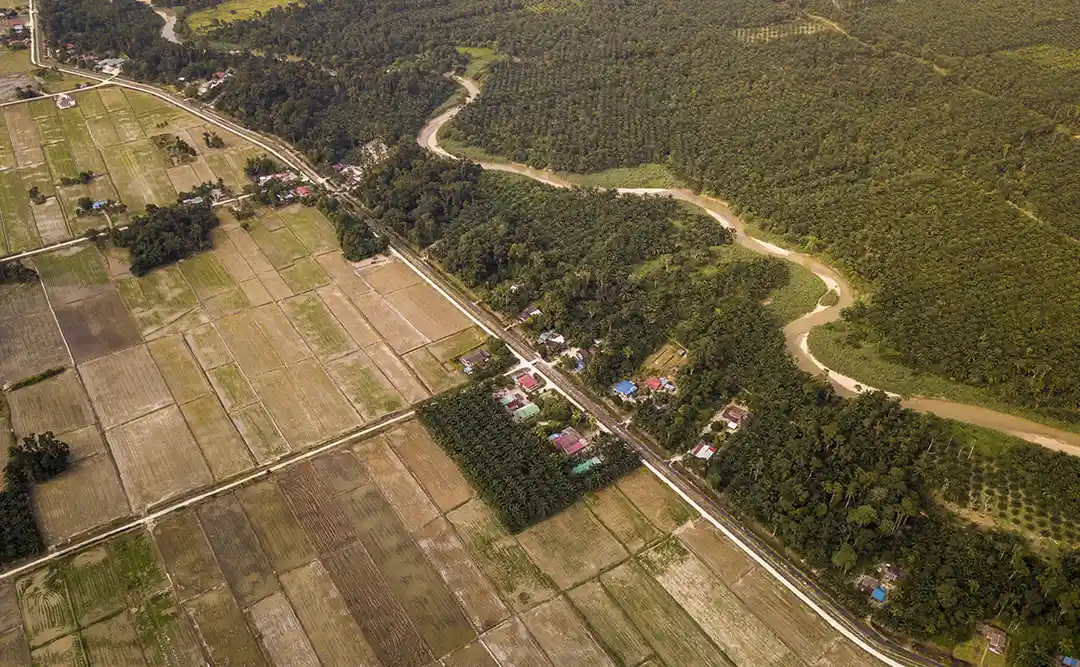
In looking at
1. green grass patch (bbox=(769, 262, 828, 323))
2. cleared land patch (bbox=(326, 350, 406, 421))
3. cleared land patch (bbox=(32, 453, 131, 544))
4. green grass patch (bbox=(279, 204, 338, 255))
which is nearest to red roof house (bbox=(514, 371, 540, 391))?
cleared land patch (bbox=(326, 350, 406, 421))

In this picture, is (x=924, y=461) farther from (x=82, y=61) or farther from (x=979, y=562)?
(x=82, y=61)

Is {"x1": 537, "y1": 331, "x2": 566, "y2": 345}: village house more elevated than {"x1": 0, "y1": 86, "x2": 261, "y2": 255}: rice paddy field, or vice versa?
{"x1": 537, "y1": 331, "x2": 566, "y2": 345}: village house

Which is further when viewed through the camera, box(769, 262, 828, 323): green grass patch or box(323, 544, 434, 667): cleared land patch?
box(769, 262, 828, 323): green grass patch

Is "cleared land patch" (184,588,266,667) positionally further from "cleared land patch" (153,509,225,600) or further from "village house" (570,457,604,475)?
"village house" (570,457,604,475)

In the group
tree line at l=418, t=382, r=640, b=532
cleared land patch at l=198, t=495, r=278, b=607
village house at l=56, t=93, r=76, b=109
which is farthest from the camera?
village house at l=56, t=93, r=76, b=109

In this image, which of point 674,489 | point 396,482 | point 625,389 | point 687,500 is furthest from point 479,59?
point 687,500

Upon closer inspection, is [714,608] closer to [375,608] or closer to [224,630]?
[375,608]
